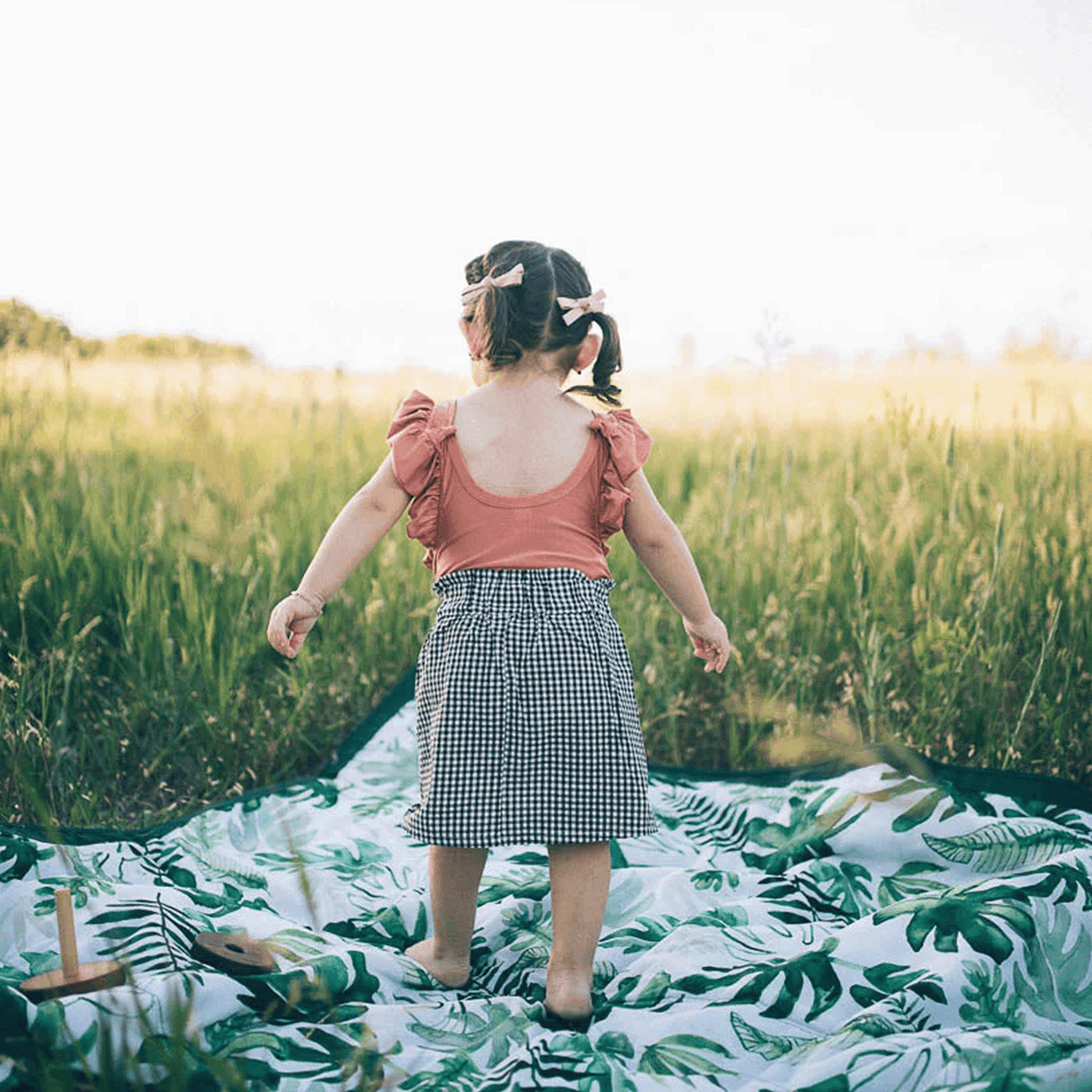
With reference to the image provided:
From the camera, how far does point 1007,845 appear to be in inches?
77.1

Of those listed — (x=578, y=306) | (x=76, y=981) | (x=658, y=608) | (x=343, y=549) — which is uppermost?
(x=578, y=306)

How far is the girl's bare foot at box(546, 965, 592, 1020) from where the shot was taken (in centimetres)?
149

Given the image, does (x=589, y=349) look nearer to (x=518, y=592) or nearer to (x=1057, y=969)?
(x=518, y=592)

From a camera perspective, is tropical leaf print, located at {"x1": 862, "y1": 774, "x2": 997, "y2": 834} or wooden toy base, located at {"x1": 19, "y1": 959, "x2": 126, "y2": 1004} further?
tropical leaf print, located at {"x1": 862, "y1": 774, "x2": 997, "y2": 834}

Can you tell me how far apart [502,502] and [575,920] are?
0.58 meters

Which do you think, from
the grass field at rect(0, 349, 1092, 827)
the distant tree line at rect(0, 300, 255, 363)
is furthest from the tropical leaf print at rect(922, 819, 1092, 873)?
the distant tree line at rect(0, 300, 255, 363)

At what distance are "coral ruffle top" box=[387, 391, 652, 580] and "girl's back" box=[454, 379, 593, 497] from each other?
0.04 ft

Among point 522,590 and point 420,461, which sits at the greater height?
point 420,461

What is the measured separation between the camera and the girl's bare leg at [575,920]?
59.2 inches

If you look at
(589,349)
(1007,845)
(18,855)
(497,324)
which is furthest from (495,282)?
(1007,845)

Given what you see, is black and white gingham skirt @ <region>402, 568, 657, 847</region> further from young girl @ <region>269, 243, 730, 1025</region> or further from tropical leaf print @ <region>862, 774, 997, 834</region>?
tropical leaf print @ <region>862, 774, 997, 834</region>

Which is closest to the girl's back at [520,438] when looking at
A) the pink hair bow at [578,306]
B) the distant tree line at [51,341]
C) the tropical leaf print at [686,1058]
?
the pink hair bow at [578,306]

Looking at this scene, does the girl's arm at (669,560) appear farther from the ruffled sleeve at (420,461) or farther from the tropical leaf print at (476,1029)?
the tropical leaf print at (476,1029)

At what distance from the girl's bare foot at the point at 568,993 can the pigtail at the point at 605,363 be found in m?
0.81
